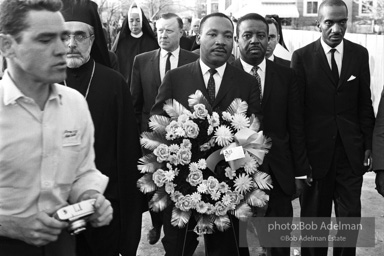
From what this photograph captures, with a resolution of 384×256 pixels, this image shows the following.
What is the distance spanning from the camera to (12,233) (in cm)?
245

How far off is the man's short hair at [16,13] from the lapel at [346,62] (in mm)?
3292

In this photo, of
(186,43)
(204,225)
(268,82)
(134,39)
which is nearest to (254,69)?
(268,82)

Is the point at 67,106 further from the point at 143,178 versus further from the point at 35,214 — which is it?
the point at 143,178

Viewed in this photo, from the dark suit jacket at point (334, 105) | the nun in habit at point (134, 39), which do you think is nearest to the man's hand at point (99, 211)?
the dark suit jacket at point (334, 105)

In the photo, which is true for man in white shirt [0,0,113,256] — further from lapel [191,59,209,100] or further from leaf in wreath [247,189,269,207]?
lapel [191,59,209,100]

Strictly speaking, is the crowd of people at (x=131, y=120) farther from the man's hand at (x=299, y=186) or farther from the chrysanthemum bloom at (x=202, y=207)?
the chrysanthemum bloom at (x=202, y=207)

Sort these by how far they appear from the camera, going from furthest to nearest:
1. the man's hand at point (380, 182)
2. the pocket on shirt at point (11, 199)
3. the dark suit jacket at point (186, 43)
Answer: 1. the dark suit jacket at point (186, 43)
2. the man's hand at point (380, 182)
3. the pocket on shirt at point (11, 199)

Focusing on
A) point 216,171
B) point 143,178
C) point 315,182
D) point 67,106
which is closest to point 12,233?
point 67,106

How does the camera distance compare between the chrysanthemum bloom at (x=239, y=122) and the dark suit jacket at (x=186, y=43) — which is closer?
the chrysanthemum bloom at (x=239, y=122)

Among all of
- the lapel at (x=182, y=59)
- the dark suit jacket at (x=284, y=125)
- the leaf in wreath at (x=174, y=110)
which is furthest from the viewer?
the lapel at (x=182, y=59)

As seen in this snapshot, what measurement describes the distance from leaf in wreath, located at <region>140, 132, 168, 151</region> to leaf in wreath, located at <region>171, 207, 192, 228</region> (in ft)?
1.53

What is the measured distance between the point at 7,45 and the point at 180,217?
172 centimetres

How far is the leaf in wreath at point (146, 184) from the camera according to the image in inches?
148

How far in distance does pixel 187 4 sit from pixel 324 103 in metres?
70.0
